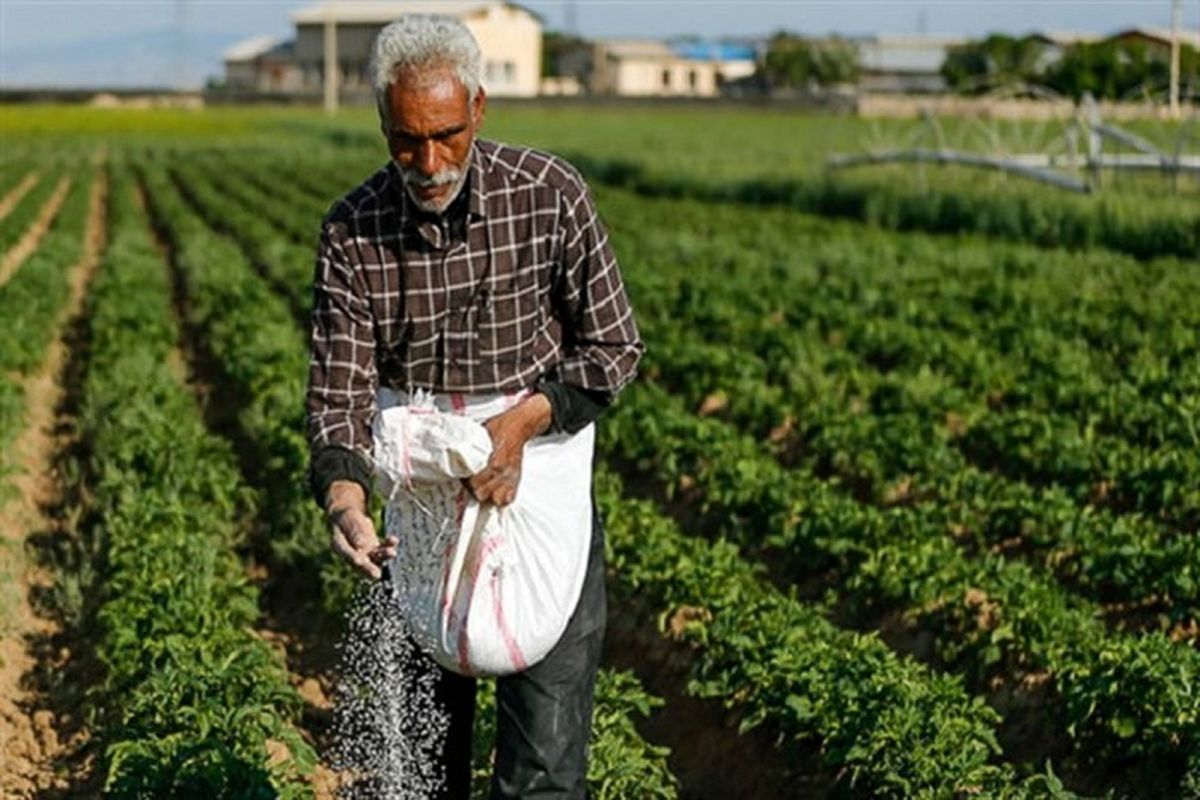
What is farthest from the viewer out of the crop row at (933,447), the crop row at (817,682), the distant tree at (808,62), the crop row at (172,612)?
the distant tree at (808,62)

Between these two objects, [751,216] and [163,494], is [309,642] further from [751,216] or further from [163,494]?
[751,216]

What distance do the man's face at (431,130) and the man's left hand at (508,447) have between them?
432 mm

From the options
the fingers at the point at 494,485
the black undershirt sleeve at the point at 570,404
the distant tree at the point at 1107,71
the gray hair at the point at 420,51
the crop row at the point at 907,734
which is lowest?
the crop row at the point at 907,734

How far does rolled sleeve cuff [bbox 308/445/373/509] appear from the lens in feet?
12.6

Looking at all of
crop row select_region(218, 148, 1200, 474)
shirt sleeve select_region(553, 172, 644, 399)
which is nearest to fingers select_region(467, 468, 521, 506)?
shirt sleeve select_region(553, 172, 644, 399)

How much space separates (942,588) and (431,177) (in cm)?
404

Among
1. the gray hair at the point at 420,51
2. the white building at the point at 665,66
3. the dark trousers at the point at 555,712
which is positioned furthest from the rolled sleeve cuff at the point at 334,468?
the white building at the point at 665,66

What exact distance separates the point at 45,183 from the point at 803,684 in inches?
1183

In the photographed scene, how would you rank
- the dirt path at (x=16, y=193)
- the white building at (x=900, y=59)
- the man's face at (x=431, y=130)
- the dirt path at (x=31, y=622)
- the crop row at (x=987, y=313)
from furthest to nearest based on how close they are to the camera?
the white building at (x=900, y=59)
the dirt path at (x=16, y=193)
the crop row at (x=987, y=313)
the dirt path at (x=31, y=622)
the man's face at (x=431, y=130)

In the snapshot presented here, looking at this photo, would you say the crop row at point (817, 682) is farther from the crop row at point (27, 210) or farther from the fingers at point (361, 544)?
the crop row at point (27, 210)

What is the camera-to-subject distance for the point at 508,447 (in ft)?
12.5

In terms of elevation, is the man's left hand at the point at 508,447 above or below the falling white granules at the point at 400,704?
above

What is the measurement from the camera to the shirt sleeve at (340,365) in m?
3.88

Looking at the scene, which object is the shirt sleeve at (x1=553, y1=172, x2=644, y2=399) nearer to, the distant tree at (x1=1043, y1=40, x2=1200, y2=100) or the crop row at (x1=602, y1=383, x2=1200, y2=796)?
the crop row at (x1=602, y1=383, x2=1200, y2=796)
